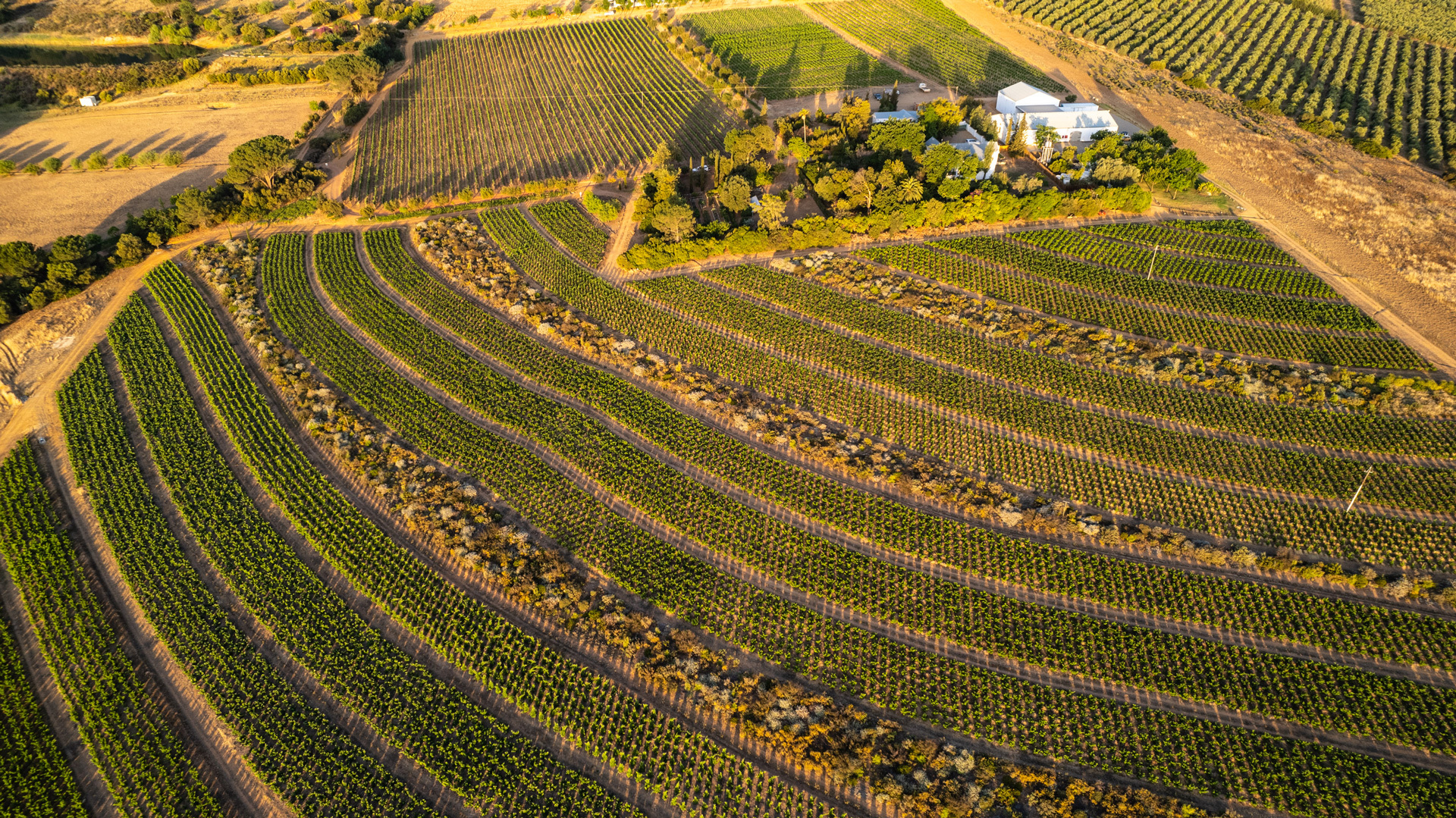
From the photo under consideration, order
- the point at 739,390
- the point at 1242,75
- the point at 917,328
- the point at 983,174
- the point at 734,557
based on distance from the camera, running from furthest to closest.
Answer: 1. the point at 1242,75
2. the point at 983,174
3. the point at 917,328
4. the point at 739,390
5. the point at 734,557

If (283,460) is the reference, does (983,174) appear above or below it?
above

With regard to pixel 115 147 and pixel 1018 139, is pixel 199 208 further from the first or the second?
pixel 1018 139

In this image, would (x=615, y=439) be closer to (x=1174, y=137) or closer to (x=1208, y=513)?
(x=1208, y=513)

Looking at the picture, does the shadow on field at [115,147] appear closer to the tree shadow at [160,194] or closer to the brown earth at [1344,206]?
the tree shadow at [160,194]

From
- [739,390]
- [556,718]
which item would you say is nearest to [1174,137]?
[739,390]

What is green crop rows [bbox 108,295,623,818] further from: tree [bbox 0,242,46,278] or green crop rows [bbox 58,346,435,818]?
tree [bbox 0,242,46,278]

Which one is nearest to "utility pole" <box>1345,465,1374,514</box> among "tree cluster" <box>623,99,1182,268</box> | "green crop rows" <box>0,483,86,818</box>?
"tree cluster" <box>623,99,1182,268</box>

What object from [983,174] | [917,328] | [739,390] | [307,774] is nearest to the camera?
[307,774]
